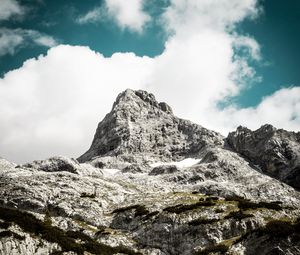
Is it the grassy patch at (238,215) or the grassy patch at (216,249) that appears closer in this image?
the grassy patch at (216,249)

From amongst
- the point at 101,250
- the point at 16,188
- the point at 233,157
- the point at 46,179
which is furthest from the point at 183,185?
the point at 101,250

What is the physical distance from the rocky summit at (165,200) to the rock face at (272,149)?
1.24 feet

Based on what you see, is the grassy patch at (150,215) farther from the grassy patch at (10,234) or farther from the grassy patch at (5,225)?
the grassy patch at (5,225)

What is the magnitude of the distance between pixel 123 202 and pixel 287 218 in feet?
135

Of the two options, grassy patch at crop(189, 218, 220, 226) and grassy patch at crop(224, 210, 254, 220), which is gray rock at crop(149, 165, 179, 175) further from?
grassy patch at crop(189, 218, 220, 226)

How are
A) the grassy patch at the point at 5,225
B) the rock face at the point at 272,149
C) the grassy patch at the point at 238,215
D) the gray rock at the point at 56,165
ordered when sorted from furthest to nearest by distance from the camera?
1. the rock face at the point at 272,149
2. the gray rock at the point at 56,165
3. the grassy patch at the point at 238,215
4. the grassy patch at the point at 5,225

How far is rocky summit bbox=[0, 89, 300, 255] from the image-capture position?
62.4m

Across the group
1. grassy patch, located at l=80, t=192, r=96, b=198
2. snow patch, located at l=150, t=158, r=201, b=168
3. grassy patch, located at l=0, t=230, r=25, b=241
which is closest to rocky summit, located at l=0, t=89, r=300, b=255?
grassy patch, located at l=0, t=230, r=25, b=241

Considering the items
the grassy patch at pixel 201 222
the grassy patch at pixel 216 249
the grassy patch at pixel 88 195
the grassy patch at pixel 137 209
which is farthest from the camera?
the grassy patch at pixel 88 195

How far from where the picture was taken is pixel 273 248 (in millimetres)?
56594

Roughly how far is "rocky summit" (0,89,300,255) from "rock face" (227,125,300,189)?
379mm

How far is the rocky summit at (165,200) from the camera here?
62438 mm

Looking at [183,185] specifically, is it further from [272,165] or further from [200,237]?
[200,237]

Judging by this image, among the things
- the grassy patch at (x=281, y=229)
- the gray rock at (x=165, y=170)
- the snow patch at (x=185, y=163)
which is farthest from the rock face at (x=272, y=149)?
the grassy patch at (x=281, y=229)
